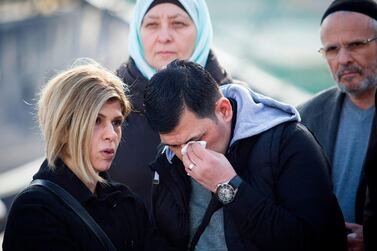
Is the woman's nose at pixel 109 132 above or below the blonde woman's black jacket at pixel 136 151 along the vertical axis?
above

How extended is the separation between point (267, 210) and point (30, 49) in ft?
34.4

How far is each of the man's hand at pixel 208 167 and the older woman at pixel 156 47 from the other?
93 cm

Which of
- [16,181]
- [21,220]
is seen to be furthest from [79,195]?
[16,181]

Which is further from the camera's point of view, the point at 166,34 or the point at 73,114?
the point at 166,34

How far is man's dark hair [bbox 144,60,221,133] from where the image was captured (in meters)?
2.86

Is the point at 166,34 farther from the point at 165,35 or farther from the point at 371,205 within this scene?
the point at 371,205

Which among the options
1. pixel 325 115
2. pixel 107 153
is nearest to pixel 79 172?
pixel 107 153

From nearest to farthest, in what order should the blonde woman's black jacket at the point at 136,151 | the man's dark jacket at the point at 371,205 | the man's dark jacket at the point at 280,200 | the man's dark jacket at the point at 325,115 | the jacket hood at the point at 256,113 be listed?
1. the man's dark jacket at the point at 280,200
2. the jacket hood at the point at 256,113
3. the man's dark jacket at the point at 371,205
4. the blonde woman's black jacket at the point at 136,151
5. the man's dark jacket at the point at 325,115

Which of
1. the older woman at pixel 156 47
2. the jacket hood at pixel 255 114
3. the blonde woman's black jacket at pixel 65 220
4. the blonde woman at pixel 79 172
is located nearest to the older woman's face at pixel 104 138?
the blonde woman at pixel 79 172

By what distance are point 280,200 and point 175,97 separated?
0.57 metres

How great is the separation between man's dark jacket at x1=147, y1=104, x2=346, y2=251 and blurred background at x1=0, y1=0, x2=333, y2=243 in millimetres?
2863

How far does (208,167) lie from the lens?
8.95ft

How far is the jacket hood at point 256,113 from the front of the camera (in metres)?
2.85

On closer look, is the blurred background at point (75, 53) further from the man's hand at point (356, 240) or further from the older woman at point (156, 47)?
the man's hand at point (356, 240)
